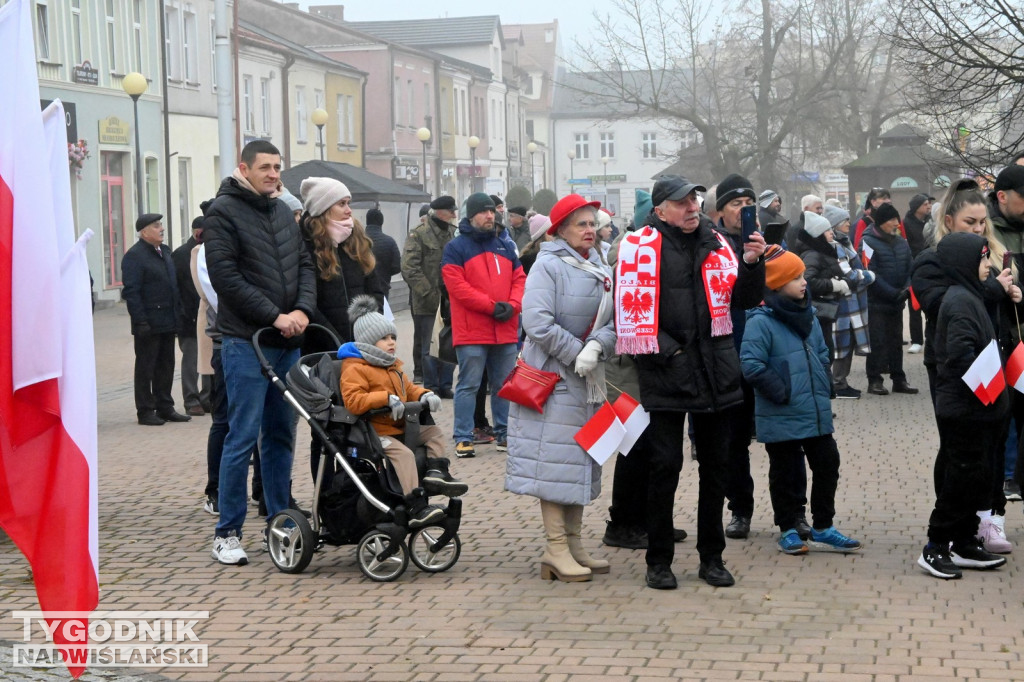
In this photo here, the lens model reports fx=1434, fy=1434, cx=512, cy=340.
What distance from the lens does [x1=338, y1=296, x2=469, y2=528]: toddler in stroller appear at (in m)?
6.86

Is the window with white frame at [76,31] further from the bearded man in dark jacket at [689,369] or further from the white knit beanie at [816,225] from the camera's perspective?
the bearded man in dark jacket at [689,369]

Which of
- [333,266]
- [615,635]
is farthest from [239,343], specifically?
[615,635]

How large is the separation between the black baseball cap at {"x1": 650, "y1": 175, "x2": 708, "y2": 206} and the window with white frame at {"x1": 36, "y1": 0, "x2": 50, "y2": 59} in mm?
26876

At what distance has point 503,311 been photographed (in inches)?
417

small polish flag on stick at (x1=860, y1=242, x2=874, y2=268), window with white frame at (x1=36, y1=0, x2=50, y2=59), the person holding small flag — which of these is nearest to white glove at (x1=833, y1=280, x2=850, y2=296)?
small polish flag on stick at (x1=860, y1=242, x2=874, y2=268)

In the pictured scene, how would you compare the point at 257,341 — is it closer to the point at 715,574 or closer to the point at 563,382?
the point at 563,382

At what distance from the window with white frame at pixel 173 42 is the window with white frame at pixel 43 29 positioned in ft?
22.4

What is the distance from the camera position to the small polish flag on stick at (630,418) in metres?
6.69

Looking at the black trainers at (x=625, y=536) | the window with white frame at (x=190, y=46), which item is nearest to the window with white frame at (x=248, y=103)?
the window with white frame at (x=190, y=46)

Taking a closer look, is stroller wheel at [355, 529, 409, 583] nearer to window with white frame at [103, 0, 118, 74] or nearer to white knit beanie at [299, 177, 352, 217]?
white knit beanie at [299, 177, 352, 217]

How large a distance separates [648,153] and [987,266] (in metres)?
103

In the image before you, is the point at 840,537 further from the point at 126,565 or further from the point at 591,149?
the point at 591,149

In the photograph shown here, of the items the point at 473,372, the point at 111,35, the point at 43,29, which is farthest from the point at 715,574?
the point at 111,35

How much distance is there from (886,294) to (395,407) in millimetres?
8556
